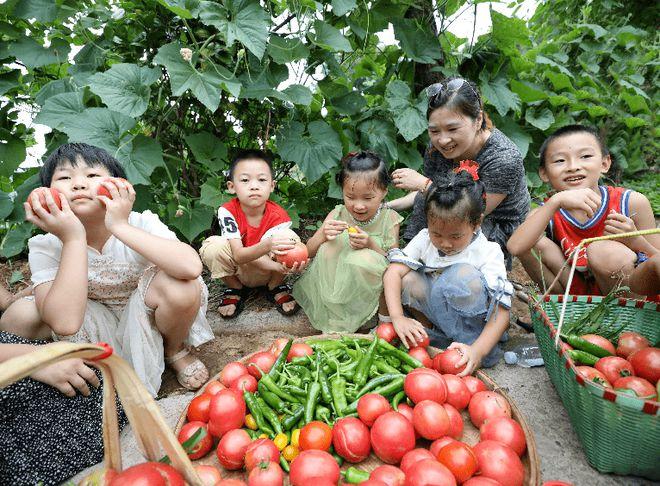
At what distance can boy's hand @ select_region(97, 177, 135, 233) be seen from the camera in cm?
179

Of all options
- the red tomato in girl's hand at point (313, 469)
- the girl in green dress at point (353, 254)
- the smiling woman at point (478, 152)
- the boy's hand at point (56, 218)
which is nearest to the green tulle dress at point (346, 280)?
the girl in green dress at point (353, 254)

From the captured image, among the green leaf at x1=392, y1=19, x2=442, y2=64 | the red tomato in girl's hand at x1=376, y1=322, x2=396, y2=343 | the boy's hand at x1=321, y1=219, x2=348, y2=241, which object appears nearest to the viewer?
the red tomato in girl's hand at x1=376, y1=322, x2=396, y2=343

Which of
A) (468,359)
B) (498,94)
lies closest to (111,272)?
(468,359)

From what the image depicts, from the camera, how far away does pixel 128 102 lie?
8.54 ft

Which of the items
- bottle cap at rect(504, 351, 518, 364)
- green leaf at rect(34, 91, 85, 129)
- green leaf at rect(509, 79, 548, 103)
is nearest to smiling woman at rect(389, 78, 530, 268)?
bottle cap at rect(504, 351, 518, 364)

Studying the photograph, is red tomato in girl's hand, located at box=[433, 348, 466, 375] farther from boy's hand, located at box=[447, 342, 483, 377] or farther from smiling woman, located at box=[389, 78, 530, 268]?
smiling woman, located at box=[389, 78, 530, 268]

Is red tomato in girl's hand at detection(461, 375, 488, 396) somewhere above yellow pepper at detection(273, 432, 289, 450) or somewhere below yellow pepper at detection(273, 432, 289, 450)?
above

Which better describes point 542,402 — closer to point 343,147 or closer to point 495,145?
point 495,145

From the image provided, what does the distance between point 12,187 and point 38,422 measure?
2.68 metres

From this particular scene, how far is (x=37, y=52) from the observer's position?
9.48 ft

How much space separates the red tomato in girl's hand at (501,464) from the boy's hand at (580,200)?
1248mm

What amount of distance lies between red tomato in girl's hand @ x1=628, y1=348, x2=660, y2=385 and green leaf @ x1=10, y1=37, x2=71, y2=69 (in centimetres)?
374

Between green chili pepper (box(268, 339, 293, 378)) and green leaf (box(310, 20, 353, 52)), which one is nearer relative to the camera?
green chili pepper (box(268, 339, 293, 378))

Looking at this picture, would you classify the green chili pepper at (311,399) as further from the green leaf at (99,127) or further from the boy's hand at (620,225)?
the green leaf at (99,127)
